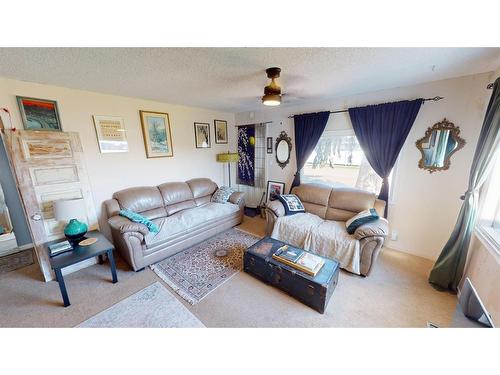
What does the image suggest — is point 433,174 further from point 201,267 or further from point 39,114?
point 39,114

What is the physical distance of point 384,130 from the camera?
256cm

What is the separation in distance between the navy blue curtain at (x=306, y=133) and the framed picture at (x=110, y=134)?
291 centimetres

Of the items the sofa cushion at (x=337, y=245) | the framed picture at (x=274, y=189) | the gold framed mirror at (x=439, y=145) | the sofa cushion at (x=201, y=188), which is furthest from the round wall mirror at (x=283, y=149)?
the gold framed mirror at (x=439, y=145)

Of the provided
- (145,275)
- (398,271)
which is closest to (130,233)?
(145,275)

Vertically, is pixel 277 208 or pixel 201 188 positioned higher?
pixel 201 188

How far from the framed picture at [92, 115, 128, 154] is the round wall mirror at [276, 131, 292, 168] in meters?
2.70

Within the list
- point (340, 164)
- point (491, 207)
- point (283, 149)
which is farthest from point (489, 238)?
point (283, 149)

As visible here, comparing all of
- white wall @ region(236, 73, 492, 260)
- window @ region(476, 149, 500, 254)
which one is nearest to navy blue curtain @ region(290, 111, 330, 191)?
white wall @ region(236, 73, 492, 260)

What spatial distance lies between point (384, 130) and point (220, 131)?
308 cm

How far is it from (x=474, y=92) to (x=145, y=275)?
4.30m

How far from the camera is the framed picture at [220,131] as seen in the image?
13.4 ft

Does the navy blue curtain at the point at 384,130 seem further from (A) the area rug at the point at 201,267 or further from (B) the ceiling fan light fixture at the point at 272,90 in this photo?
(A) the area rug at the point at 201,267

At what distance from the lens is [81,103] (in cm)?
241
